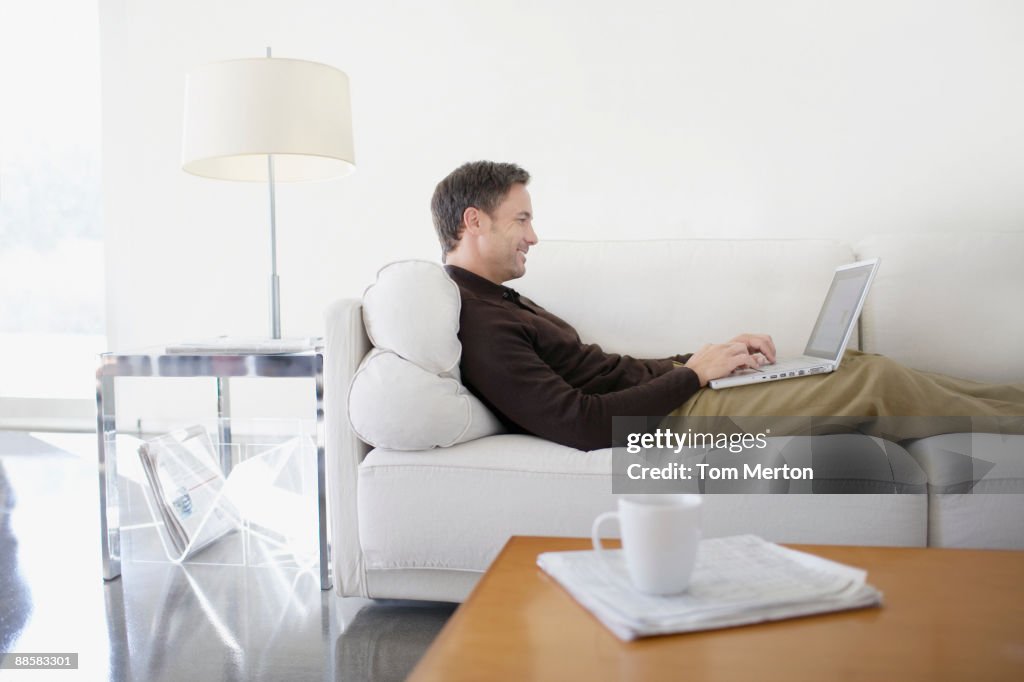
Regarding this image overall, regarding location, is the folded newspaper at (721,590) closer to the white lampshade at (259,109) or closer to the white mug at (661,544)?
the white mug at (661,544)

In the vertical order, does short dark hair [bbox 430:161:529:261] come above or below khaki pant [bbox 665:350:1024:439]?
above

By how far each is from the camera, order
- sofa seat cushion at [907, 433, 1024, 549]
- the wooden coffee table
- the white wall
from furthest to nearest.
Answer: the white wall → sofa seat cushion at [907, 433, 1024, 549] → the wooden coffee table

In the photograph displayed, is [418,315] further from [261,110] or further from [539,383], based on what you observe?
[261,110]

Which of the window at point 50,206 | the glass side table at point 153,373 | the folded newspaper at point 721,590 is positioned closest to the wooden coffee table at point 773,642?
the folded newspaper at point 721,590

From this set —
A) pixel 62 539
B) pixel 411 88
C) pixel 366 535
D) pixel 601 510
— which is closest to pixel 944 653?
pixel 601 510

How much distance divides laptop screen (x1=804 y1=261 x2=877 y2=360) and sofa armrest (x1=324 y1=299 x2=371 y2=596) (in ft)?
3.22

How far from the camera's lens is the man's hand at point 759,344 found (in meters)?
1.83

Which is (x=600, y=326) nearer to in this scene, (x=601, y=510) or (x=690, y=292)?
(x=690, y=292)

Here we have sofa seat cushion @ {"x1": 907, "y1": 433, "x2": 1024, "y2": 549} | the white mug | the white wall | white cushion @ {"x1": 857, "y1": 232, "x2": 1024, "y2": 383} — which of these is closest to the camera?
the white mug

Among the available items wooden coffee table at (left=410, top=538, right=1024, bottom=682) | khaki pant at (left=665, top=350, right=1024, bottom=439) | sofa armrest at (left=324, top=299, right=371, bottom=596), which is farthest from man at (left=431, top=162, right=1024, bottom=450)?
wooden coffee table at (left=410, top=538, right=1024, bottom=682)

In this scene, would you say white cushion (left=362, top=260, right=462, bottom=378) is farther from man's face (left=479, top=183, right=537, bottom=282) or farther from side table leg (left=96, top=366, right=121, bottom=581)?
side table leg (left=96, top=366, right=121, bottom=581)

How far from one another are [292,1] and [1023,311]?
8.75 ft

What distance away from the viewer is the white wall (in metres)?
2.56

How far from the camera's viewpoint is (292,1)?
319 centimetres
